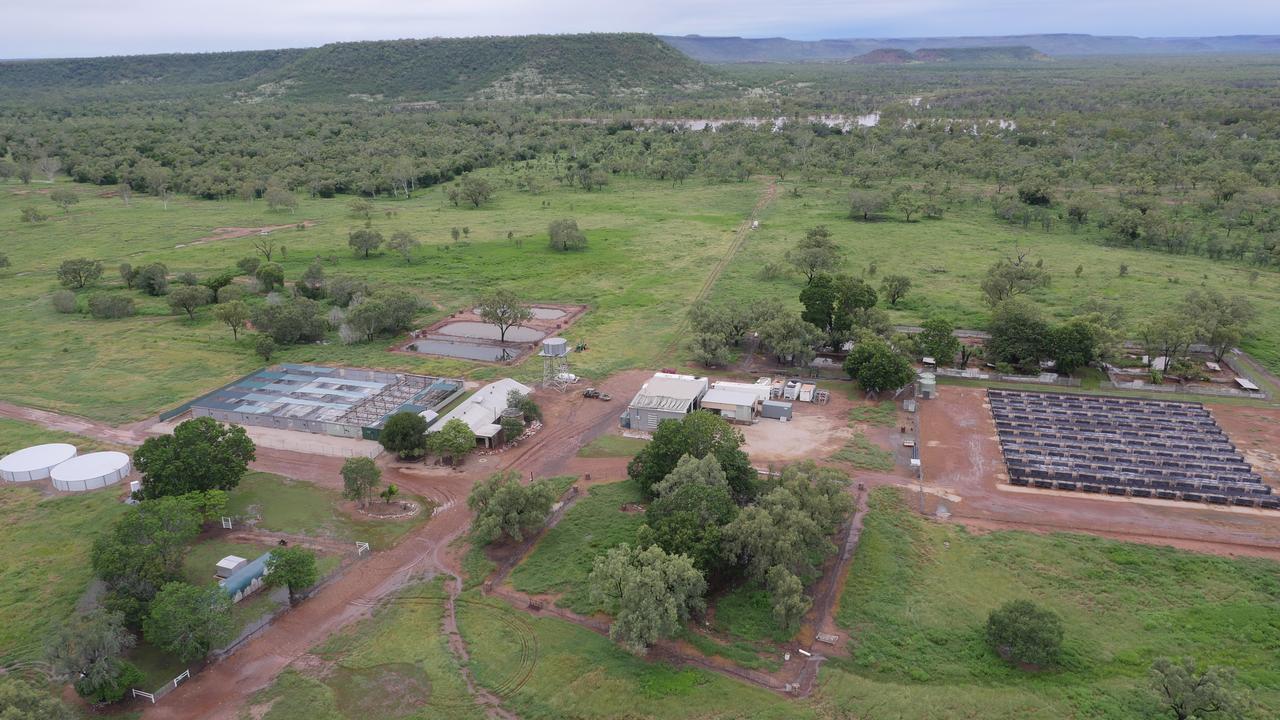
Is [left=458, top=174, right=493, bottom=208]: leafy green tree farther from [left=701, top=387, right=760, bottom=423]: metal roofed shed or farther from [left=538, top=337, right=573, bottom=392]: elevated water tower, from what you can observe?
[left=701, top=387, right=760, bottom=423]: metal roofed shed

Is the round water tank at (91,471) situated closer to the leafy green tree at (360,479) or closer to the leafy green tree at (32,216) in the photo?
the leafy green tree at (360,479)

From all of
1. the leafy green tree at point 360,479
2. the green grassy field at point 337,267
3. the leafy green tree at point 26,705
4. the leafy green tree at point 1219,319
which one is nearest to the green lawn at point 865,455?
the green grassy field at point 337,267

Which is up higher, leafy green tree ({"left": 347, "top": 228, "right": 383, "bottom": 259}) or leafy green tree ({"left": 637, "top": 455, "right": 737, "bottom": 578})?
leafy green tree ({"left": 347, "top": 228, "right": 383, "bottom": 259})

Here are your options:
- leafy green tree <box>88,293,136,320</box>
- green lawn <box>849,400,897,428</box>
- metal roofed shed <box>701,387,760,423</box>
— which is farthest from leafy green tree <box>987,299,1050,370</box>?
leafy green tree <box>88,293,136,320</box>

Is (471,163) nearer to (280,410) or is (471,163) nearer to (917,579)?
(280,410)

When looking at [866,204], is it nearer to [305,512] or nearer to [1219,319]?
[1219,319]
